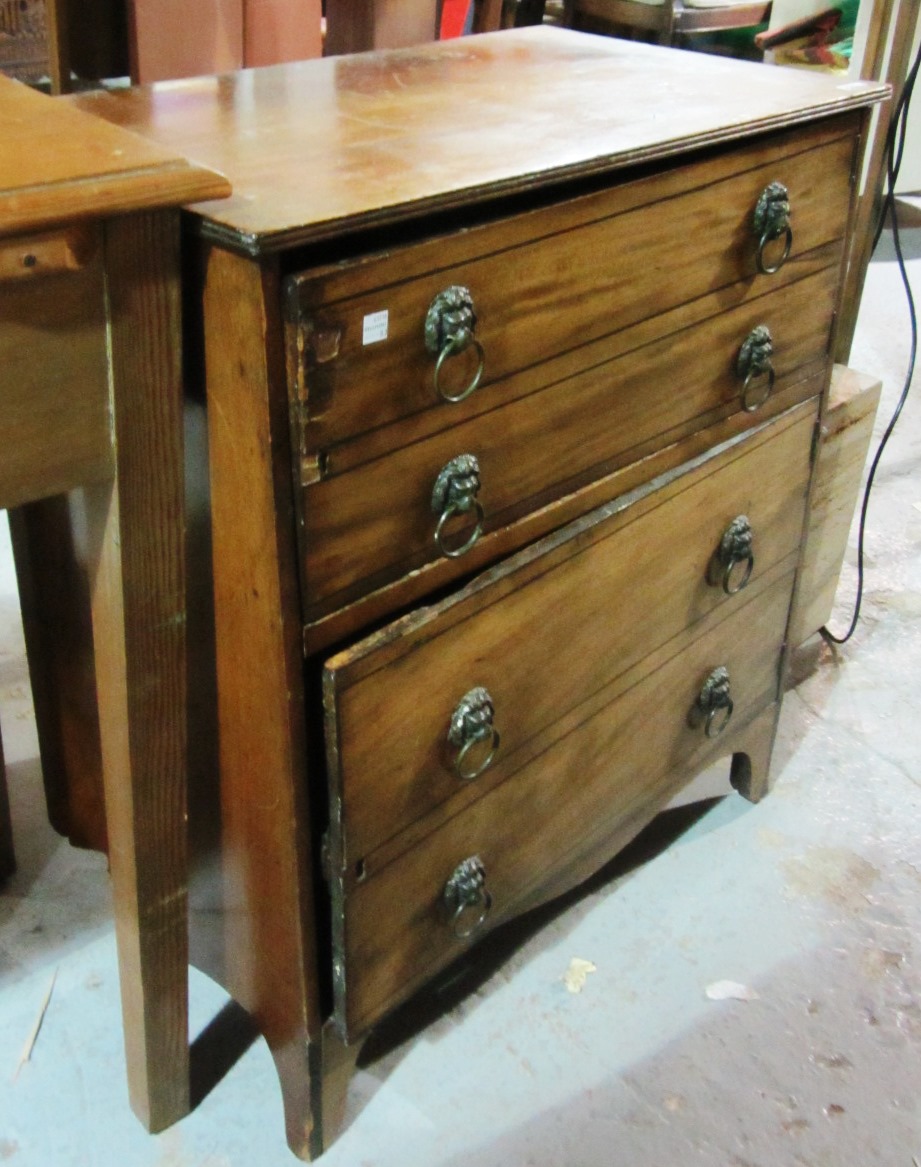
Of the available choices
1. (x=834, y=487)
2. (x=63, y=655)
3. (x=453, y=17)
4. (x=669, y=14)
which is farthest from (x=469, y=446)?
(x=669, y=14)

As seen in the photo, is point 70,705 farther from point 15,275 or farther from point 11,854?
point 15,275

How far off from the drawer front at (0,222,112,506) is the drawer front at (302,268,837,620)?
0.52 feet

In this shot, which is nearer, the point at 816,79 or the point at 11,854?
the point at 816,79

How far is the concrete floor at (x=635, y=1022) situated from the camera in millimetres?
1213

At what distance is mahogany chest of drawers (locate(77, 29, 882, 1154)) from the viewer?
0.87m

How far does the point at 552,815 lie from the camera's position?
4.14 feet

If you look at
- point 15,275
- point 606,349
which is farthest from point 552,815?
point 15,275

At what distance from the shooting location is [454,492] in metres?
0.98

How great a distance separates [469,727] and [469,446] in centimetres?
25

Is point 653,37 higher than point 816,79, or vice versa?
point 816,79

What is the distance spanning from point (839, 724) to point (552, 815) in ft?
2.35

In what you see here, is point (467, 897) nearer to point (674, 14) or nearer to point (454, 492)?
point (454, 492)

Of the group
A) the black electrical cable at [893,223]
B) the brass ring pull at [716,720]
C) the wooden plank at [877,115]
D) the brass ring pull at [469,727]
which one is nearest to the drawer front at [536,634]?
the brass ring pull at [469,727]

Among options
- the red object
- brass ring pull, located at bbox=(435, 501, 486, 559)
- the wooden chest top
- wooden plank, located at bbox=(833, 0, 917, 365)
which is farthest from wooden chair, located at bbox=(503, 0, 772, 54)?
brass ring pull, located at bbox=(435, 501, 486, 559)
